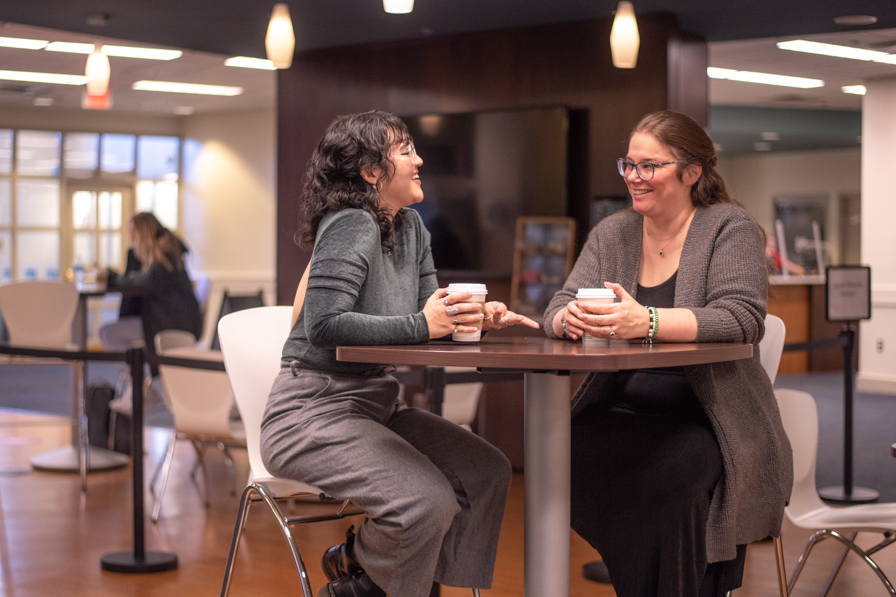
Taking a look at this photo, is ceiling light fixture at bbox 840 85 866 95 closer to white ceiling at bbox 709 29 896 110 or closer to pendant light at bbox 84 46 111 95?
white ceiling at bbox 709 29 896 110

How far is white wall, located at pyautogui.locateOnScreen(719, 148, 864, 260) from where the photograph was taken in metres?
14.7

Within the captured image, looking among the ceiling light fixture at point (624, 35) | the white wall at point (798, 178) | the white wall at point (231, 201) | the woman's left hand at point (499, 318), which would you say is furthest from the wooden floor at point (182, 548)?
the white wall at point (798, 178)

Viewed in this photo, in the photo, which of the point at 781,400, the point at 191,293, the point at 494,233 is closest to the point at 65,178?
the point at 191,293

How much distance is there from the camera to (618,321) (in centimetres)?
201

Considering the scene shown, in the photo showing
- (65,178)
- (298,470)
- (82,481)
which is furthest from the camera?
(65,178)

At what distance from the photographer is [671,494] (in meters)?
2.13

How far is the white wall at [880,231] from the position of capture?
915cm

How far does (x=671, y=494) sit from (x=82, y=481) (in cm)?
369

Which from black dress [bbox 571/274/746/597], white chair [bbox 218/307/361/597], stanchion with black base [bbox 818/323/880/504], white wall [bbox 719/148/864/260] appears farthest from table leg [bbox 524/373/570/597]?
white wall [bbox 719/148/864/260]

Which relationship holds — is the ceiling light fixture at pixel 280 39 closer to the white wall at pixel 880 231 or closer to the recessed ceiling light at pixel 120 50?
the recessed ceiling light at pixel 120 50

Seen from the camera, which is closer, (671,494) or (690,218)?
(671,494)

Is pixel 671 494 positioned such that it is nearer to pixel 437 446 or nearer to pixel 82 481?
pixel 437 446

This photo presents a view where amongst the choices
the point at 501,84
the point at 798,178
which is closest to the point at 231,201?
the point at 501,84

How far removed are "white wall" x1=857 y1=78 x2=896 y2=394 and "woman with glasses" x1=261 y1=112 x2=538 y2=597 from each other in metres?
7.98
